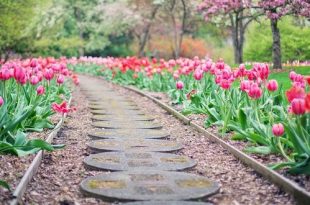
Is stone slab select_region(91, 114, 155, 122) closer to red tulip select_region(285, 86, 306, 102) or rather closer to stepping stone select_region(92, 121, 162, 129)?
stepping stone select_region(92, 121, 162, 129)

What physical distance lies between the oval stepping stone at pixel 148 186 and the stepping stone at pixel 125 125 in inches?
147

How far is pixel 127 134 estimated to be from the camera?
8.58 meters

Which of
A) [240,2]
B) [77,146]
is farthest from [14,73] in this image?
[240,2]

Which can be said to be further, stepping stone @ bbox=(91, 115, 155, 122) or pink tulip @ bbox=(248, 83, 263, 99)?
stepping stone @ bbox=(91, 115, 155, 122)

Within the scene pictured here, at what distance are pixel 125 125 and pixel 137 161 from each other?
3423 mm

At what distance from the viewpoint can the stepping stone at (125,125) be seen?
374 inches

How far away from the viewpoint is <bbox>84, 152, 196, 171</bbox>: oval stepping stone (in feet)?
19.9

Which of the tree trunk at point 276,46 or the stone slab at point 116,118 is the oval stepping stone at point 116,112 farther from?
the tree trunk at point 276,46

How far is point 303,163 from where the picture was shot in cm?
508

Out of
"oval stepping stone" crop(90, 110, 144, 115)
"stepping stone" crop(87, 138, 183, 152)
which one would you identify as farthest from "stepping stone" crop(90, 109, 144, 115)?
"stepping stone" crop(87, 138, 183, 152)

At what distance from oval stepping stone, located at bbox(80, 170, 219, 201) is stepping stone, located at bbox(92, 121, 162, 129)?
12.3 feet

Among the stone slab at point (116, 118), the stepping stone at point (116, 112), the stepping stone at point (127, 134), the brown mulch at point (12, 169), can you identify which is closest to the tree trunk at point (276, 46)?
the stepping stone at point (116, 112)

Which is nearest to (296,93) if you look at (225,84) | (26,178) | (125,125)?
(26,178)

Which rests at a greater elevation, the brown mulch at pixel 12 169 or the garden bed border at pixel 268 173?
the brown mulch at pixel 12 169
